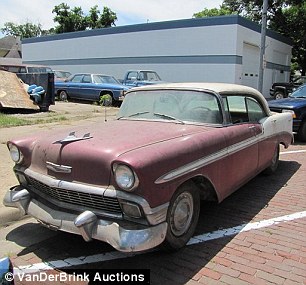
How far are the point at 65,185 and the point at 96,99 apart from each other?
1355 cm

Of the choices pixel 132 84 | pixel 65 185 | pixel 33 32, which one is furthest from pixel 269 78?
pixel 33 32

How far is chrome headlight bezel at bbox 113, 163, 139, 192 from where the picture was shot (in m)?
2.95

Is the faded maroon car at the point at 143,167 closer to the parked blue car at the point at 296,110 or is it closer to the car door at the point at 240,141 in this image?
the car door at the point at 240,141

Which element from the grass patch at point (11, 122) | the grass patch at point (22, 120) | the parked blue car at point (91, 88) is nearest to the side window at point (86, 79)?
the parked blue car at point (91, 88)

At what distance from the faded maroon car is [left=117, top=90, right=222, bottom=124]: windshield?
1 cm

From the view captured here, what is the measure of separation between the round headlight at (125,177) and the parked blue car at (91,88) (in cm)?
1245

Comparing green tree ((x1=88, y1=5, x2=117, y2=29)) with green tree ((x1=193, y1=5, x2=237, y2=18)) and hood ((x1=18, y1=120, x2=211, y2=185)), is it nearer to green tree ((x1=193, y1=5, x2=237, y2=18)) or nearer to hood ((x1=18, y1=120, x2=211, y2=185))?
green tree ((x1=193, y1=5, x2=237, y2=18))

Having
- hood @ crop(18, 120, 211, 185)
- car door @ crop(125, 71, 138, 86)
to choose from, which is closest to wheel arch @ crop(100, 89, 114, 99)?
car door @ crop(125, 71, 138, 86)

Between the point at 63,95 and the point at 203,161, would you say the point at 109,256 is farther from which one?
the point at 63,95

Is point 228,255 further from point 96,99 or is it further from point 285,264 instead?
point 96,99

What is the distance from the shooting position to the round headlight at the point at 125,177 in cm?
295

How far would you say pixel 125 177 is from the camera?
2.98 meters

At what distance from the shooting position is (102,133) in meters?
3.87

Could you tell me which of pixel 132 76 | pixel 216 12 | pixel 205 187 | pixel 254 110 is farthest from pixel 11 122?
pixel 216 12
